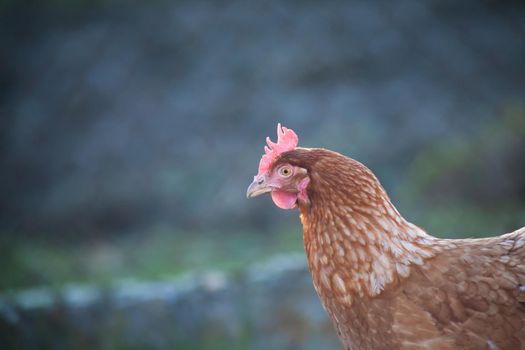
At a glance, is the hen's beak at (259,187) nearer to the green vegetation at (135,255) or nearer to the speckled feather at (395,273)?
the speckled feather at (395,273)

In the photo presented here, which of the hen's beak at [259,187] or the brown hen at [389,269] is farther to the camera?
the hen's beak at [259,187]

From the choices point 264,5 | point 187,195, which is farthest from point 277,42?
point 187,195

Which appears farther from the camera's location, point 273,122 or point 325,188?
point 273,122

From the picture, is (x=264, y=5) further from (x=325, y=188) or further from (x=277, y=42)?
(x=325, y=188)

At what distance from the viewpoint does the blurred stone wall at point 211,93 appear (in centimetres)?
643

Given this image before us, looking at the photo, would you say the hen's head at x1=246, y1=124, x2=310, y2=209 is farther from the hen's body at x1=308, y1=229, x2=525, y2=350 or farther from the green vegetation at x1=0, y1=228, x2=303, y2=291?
the green vegetation at x1=0, y1=228, x2=303, y2=291

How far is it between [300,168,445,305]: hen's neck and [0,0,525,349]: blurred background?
2856mm

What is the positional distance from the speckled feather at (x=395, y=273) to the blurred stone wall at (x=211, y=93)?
378 cm

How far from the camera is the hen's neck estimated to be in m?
2.22

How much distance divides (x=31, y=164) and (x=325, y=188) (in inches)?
210

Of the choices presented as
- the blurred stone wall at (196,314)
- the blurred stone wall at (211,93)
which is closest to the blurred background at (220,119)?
the blurred stone wall at (211,93)

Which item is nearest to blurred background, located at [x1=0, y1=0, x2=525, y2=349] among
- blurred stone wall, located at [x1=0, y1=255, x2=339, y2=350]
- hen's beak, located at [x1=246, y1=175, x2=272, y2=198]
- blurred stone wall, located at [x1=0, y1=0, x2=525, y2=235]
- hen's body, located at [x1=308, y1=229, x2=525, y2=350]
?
blurred stone wall, located at [x1=0, y1=0, x2=525, y2=235]

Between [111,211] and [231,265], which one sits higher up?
[111,211]

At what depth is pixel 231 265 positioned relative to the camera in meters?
5.17
